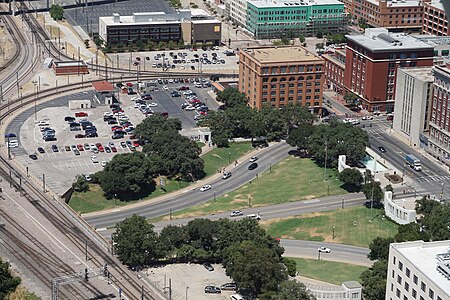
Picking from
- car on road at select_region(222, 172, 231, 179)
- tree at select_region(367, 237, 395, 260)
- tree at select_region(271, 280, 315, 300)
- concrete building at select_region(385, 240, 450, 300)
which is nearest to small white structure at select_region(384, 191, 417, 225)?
tree at select_region(367, 237, 395, 260)

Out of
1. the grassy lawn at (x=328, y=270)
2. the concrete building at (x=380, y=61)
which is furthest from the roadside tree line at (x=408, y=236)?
the concrete building at (x=380, y=61)

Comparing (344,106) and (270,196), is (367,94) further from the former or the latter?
(270,196)

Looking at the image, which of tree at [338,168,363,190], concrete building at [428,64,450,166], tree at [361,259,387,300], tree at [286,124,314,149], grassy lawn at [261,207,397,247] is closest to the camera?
tree at [361,259,387,300]

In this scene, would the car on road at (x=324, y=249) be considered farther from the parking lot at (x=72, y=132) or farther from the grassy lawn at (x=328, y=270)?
the parking lot at (x=72, y=132)

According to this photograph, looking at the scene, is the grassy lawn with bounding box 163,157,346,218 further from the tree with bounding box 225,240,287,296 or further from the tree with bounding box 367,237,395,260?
the tree with bounding box 225,240,287,296

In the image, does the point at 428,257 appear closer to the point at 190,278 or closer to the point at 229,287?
the point at 229,287

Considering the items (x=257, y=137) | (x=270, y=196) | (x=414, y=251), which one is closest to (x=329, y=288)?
(x=414, y=251)

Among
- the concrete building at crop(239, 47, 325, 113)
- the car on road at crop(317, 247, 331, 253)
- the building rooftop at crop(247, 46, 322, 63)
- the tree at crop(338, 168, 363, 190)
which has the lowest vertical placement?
the car on road at crop(317, 247, 331, 253)

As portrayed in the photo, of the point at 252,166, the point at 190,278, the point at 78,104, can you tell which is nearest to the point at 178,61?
the point at 78,104
